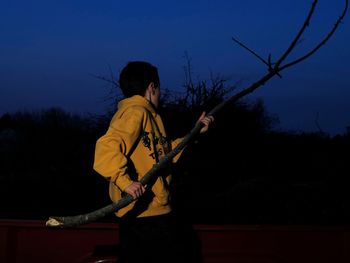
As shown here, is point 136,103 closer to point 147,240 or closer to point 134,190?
point 134,190

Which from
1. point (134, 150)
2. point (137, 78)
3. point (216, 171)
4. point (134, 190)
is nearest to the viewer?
point (134, 190)

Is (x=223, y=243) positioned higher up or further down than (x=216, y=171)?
further down

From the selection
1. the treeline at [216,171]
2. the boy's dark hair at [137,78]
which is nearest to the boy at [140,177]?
the boy's dark hair at [137,78]

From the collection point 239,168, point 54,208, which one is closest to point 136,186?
point 54,208

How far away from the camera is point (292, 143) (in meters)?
5.50

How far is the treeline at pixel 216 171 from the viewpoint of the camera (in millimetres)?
3572

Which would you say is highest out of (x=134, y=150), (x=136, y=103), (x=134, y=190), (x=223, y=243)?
(x=136, y=103)

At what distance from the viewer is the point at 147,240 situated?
2.14 m

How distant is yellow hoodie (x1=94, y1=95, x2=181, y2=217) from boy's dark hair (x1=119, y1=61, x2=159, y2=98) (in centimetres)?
7

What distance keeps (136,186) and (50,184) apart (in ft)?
8.34

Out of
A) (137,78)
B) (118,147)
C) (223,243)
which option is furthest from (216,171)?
(118,147)

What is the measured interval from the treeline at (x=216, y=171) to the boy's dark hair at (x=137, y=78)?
33.2 inches

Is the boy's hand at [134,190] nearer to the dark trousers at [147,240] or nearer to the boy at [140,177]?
the boy at [140,177]

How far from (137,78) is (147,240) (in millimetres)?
672
